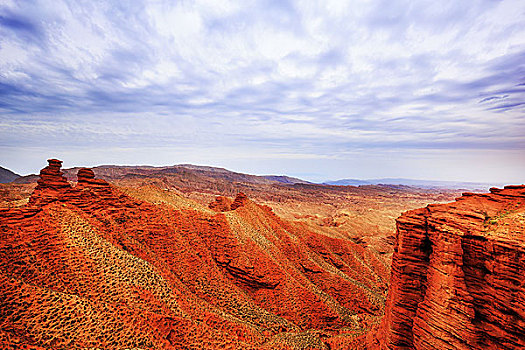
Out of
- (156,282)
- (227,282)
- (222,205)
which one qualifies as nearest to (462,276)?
(156,282)

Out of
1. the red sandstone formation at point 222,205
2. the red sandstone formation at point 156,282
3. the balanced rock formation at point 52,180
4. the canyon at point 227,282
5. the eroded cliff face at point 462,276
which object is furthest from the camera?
the red sandstone formation at point 222,205

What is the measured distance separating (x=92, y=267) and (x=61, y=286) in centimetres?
246

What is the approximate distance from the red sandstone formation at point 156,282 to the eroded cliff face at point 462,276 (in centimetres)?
901

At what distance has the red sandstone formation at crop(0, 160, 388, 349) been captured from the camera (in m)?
15.8

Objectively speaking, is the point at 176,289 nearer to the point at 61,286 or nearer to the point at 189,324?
the point at 189,324

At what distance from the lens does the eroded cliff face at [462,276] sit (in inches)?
449

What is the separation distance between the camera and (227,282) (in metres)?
30.3

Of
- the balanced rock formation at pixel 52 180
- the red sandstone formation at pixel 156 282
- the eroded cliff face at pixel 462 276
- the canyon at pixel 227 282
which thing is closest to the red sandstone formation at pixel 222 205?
the red sandstone formation at pixel 156 282

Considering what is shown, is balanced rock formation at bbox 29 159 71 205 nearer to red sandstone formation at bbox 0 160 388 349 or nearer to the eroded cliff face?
red sandstone formation at bbox 0 160 388 349

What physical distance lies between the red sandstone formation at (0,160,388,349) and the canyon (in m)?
0.11

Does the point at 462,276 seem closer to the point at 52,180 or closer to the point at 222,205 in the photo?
the point at 52,180

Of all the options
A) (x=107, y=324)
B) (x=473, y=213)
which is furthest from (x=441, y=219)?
(x=107, y=324)

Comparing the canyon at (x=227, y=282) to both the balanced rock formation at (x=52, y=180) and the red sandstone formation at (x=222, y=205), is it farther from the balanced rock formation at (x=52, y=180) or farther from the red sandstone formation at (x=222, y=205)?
the red sandstone formation at (x=222, y=205)

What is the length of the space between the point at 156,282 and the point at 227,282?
978 centimetres
